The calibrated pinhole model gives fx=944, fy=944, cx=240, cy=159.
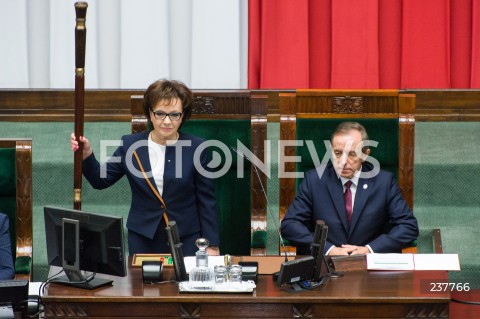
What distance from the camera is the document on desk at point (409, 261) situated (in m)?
3.03

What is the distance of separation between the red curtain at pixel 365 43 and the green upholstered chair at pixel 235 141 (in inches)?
38.8

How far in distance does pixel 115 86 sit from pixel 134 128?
1.22 metres

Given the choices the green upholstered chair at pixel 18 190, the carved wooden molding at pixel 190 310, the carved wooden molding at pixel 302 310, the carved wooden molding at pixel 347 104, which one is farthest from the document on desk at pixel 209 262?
the carved wooden molding at pixel 347 104

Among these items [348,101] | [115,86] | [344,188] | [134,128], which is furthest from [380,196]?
[115,86]

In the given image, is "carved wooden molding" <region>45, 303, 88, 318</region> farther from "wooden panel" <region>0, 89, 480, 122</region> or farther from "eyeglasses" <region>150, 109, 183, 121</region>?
"wooden panel" <region>0, 89, 480, 122</region>

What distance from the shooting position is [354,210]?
3.60 m

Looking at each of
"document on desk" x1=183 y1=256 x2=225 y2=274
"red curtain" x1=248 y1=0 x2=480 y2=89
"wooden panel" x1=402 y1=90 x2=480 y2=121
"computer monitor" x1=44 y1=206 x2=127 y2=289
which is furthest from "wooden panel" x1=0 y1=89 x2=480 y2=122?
"computer monitor" x1=44 y1=206 x2=127 y2=289

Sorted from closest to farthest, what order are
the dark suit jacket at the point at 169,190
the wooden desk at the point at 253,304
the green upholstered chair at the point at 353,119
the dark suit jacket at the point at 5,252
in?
the wooden desk at the point at 253,304, the dark suit jacket at the point at 5,252, the dark suit jacket at the point at 169,190, the green upholstered chair at the point at 353,119

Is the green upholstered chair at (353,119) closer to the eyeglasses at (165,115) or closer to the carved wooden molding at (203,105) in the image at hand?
the carved wooden molding at (203,105)

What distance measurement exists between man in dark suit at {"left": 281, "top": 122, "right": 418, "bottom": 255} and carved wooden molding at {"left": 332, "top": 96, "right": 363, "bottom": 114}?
27 centimetres

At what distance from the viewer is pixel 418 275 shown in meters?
2.99

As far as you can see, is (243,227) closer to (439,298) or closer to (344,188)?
(344,188)

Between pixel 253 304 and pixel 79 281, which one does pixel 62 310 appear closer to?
pixel 79 281

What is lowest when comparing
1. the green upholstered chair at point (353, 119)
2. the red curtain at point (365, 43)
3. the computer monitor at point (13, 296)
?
the computer monitor at point (13, 296)
